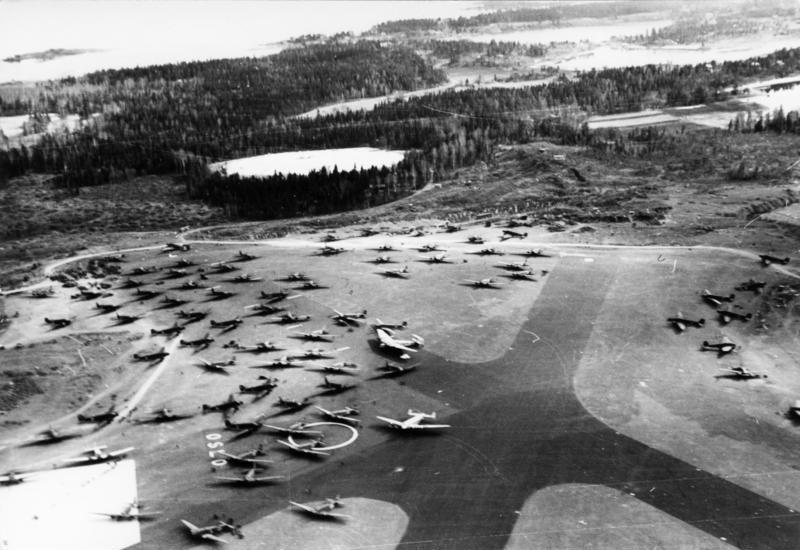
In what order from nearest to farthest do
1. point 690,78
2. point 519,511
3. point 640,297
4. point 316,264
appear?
point 519,511 < point 640,297 < point 316,264 < point 690,78

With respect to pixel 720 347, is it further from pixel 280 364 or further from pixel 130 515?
pixel 130 515

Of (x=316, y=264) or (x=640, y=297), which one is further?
(x=316, y=264)

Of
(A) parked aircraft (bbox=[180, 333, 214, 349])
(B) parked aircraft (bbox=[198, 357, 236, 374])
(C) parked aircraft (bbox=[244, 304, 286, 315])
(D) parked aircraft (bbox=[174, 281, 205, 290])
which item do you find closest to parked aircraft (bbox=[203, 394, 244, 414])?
Result: (B) parked aircraft (bbox=[198, 357, 236, 374])

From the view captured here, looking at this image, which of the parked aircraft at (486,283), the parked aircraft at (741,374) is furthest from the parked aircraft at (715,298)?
the parked aircraft at (486,283)

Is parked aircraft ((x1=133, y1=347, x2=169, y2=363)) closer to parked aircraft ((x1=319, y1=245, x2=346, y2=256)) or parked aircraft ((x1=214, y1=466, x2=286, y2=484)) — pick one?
parked aircraft ((x1=214, y1=466, x2=286, y2=484))

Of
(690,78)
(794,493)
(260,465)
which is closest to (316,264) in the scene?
(260,465)

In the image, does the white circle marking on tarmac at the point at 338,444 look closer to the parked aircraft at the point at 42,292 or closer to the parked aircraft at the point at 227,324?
the parked aircraft at the point at 227,324

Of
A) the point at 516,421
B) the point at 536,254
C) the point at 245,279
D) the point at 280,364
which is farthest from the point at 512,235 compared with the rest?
the point at 516,421

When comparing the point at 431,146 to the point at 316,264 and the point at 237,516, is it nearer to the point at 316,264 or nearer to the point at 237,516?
the point at 316,264
